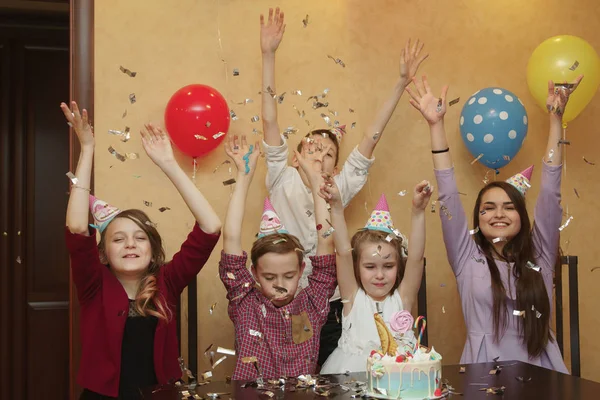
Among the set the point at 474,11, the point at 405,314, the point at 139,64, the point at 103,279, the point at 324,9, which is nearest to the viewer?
the point at 405,314

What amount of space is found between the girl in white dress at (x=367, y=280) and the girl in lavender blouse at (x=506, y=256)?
10.5 inches

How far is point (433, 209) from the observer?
3.61 metres

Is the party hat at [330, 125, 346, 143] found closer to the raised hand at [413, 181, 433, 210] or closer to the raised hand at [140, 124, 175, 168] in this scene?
the raised hand at [413, 181, 433, 210]

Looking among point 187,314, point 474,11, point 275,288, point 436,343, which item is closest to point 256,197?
point 187,314

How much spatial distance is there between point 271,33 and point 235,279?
104cm

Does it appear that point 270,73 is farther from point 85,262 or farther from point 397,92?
point 85,262

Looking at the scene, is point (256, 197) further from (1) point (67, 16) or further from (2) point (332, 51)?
(1) point (67, 16)

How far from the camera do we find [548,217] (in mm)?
2867

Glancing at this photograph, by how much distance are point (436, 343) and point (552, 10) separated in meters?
1.73

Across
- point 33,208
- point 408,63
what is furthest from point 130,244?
point 33,208

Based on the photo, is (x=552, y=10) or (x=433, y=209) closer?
(x=433, y=209)

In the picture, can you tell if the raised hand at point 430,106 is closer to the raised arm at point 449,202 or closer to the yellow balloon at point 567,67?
the raised arm at point 449,202

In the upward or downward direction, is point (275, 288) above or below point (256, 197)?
below

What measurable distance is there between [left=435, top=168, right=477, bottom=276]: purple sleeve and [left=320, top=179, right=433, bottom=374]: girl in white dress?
0.80ft
